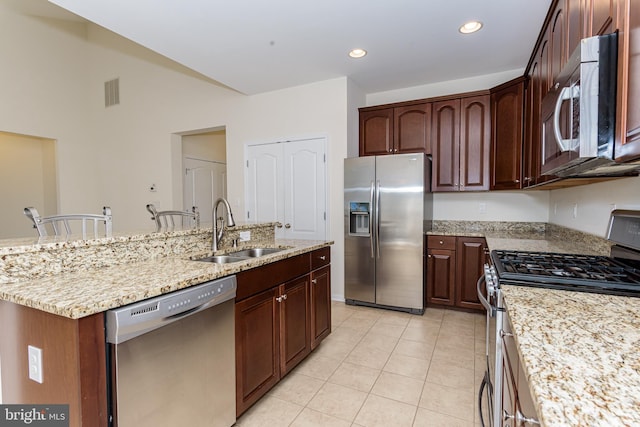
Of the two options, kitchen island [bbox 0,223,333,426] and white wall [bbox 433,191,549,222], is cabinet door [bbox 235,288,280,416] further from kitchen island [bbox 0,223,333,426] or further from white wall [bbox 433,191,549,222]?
white wall [bbox 433,191,549,222]

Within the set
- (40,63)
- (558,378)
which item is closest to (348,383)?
(558,378)

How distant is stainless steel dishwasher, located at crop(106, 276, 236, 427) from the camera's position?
114 cm

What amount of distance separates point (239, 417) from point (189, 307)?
2.82 feet

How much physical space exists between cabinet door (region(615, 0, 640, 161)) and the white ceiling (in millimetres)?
1637

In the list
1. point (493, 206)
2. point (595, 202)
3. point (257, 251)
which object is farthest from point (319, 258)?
point (493, 206)

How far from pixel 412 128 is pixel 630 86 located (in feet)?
9.45

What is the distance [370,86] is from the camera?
398 cm

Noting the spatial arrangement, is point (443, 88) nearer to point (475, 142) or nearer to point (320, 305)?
point (475, 142)

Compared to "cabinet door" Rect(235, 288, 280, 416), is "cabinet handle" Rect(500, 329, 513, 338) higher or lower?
higher

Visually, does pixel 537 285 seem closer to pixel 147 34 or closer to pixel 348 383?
pixel 348 383

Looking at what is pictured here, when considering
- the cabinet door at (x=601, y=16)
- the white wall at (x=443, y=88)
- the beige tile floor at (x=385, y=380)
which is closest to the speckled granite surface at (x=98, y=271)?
the beige tile floor at (x=385, y=380)

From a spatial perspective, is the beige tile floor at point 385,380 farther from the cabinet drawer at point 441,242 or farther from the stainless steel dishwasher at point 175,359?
the cabinet drawer at point 441,242

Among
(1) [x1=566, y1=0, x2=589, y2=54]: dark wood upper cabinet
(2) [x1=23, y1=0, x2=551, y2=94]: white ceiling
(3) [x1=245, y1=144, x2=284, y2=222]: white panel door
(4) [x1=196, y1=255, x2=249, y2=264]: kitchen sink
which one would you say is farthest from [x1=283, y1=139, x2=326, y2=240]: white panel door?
(1) [x1=566, y1=0, x2=589, y2=54]: dark wood upper cabinet

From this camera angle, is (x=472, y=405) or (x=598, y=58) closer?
(x=598, y=58)
